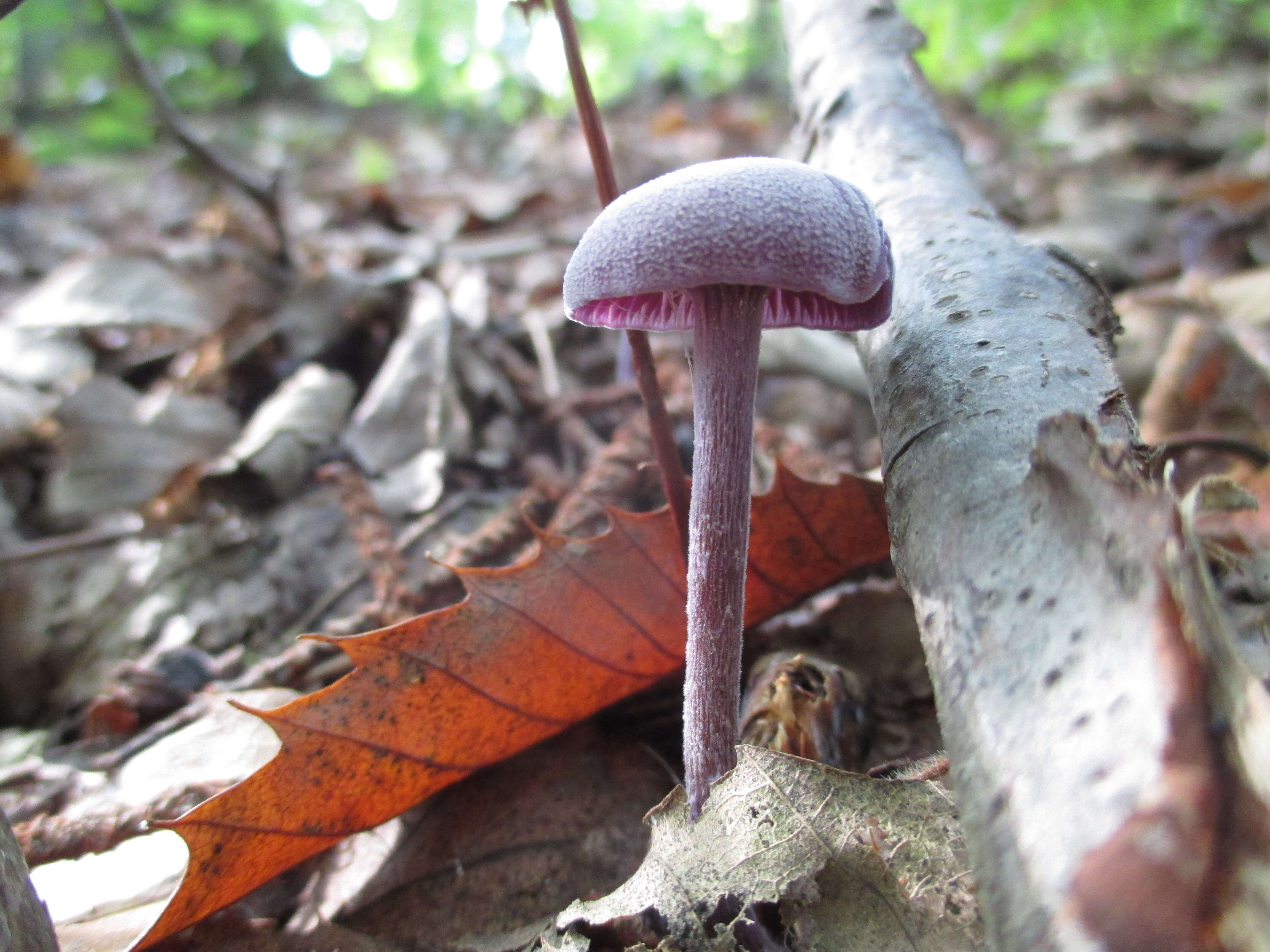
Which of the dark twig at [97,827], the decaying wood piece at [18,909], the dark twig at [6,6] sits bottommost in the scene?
the dark twig at [97,827]

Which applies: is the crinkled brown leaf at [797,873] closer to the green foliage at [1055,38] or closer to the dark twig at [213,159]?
the dark twig at [213,159]

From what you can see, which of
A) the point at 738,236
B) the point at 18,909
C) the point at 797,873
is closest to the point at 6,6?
the point at 738,236

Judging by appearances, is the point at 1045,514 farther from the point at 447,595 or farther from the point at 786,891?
the point at 447,595

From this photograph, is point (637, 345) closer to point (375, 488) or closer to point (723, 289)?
point (723, 289)

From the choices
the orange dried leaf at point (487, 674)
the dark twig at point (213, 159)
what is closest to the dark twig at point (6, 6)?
the orange dried leaf at point (487, 674)

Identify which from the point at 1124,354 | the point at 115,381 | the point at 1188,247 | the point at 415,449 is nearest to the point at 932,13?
the point at 1188,247

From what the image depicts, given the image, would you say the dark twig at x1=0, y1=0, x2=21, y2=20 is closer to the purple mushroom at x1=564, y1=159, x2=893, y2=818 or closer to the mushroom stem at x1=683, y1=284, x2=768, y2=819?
the purple mushroom at x1=564, y1=159, x2=893, y2=818
